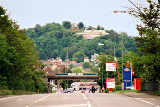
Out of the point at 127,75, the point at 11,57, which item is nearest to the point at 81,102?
the point at 127,75

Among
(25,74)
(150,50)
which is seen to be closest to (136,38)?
(150,50)

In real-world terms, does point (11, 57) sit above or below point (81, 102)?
above

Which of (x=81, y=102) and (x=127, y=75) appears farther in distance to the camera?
Result: (x=127, y=75)

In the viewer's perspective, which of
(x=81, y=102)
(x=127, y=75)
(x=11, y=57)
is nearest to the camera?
(x=81, y=102)

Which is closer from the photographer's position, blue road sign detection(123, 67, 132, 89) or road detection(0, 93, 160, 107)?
road detection(0, 93, 160, 107)

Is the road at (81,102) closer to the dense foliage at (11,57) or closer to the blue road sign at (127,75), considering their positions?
the blue road sign at (127,75)

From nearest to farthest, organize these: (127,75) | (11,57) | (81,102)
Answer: (81,102) < (127,75) < (11,57)

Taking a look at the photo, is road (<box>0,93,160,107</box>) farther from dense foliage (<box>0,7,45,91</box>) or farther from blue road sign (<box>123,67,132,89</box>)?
dense foliage (<box>0,7,45,91</box>)

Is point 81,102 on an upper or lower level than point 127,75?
lower

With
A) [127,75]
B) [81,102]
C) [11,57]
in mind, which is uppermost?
[11,57]

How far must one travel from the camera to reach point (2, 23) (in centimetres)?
8719

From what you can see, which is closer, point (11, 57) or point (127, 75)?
point (127, 75)

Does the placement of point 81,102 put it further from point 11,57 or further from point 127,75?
point 11,57

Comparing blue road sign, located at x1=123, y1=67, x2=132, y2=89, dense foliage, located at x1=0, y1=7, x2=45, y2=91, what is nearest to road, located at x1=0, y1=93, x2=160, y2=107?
blue road sign, located at x1=123, y1=67, x2=132, y2=89
